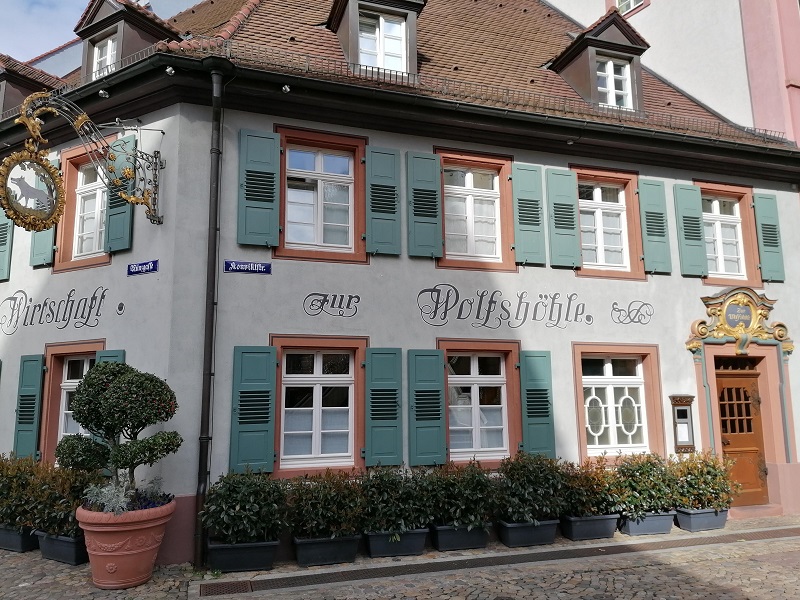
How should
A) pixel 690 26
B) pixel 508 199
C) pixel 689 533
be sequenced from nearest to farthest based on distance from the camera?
pixel 689 533
pixel 508 199
pixel 690 26

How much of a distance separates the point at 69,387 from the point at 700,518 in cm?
824

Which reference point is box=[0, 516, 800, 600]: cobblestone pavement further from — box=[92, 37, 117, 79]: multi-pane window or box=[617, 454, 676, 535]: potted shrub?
box=[92, 37, 117, 79]: multi-pane window

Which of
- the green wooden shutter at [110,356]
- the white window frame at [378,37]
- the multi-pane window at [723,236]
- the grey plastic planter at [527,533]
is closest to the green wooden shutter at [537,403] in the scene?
the grey plastic planter at [527,533]

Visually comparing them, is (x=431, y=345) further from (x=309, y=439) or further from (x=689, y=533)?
(x=689, y=533)

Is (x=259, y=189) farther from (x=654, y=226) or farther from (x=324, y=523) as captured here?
(x=654, y=226)

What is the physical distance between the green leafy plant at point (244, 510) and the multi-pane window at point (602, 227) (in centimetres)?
539

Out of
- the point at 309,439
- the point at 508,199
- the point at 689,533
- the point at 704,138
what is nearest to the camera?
the point at 309,439

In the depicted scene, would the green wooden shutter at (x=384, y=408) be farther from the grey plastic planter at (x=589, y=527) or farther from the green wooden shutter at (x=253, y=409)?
the grey plastic planter at (x=589, y=527)

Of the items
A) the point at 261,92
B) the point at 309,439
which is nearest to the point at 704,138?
the point at 261,92

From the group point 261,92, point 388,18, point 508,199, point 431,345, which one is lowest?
point 431,345

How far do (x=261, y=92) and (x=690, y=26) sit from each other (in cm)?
871

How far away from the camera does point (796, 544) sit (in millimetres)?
7957

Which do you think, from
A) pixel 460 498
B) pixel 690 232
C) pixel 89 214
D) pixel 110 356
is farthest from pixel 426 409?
pixel 89 214

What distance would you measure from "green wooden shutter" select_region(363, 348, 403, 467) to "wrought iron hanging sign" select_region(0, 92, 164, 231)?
305 cm
